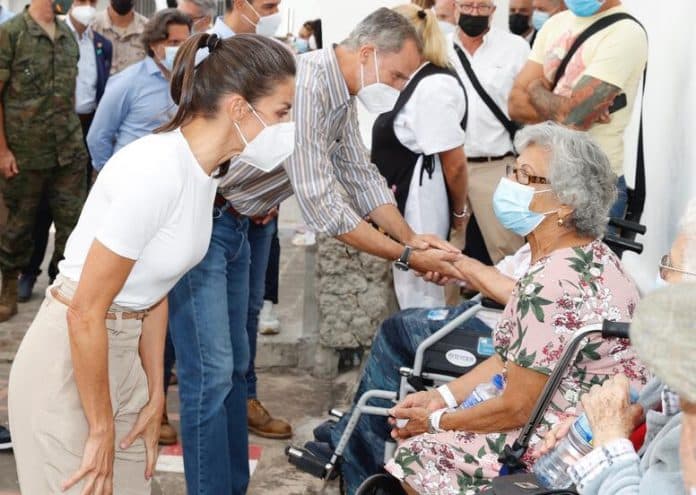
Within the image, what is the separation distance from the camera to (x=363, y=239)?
3.85 meters

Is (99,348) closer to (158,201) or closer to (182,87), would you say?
(158,201)

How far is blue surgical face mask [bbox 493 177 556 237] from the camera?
123 inches

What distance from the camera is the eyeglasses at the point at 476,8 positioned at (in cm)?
528

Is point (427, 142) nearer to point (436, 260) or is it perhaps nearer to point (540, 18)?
point (436, 260)

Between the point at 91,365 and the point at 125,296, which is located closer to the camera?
the point at 91,365

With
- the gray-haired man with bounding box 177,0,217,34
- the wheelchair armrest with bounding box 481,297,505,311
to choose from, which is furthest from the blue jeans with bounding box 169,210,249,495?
the gray-haired man with bounding box 177,0,217,34

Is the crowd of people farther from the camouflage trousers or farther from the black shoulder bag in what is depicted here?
the camouflage trousers

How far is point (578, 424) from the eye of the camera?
96.1 inches

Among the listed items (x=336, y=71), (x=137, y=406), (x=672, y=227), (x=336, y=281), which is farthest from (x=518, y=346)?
(x=336, y=281)

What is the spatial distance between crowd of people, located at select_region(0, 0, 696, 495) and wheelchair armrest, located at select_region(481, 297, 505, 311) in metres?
0.03

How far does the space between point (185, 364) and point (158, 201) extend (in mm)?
1117

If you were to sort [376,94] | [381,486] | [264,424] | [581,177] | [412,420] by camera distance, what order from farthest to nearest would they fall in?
[264,424]
[376,94]
[381,486]
[412,420]
[581,177]

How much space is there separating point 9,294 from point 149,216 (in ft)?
14.0

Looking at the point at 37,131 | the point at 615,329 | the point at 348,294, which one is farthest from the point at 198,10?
the point at 615,329
